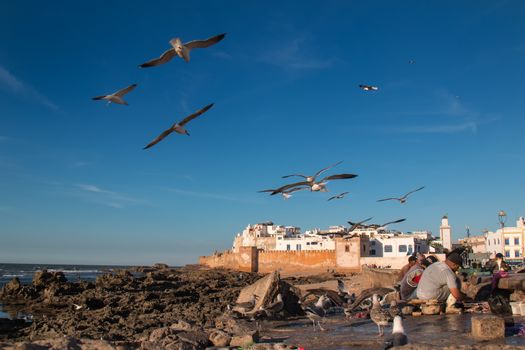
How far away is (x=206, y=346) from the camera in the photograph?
7.82 m

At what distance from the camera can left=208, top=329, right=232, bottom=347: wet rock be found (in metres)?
7.88

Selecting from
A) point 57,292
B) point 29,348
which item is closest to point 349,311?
point 29,348

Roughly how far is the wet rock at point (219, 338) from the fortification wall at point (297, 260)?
171 feet

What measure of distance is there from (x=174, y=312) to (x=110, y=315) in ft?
6.43

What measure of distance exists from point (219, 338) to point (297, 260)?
5595cm

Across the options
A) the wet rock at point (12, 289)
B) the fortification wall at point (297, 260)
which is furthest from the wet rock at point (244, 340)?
the fortification wall at point (297, 260)

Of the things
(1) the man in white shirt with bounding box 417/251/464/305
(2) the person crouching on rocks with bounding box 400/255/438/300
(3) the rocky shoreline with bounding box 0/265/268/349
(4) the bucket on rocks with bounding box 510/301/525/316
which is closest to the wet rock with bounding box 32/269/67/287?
(3) the rocky shoreline with bounding box 0/265/268/349

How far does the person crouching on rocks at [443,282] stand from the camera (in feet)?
29.3

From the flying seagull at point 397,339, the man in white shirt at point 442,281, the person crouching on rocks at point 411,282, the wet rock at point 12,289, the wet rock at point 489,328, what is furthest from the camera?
the wet rock at point 12,289

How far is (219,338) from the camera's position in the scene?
7.95 meters

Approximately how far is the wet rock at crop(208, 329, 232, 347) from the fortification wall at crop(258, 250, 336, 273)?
52005mm

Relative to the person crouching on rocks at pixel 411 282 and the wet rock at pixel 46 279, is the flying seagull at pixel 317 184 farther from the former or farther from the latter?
the wet rock at pixel 46 279

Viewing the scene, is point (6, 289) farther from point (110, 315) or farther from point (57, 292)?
point (110, 315)

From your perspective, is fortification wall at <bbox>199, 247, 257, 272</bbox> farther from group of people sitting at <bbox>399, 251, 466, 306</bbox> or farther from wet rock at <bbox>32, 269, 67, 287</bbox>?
group of people sitting at <bbox>399, 251, 466, 306</bbox>
